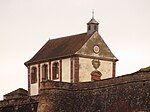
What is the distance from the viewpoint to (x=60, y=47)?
6750cm

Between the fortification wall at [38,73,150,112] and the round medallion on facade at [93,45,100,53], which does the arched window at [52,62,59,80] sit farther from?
the fortification wall at [38,73,150,112]

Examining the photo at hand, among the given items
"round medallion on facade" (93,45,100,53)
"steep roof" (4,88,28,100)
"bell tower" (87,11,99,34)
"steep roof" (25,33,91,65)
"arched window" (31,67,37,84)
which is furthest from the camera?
"arched window" (31,67,37,84)

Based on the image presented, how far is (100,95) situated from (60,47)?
12456 millimetres

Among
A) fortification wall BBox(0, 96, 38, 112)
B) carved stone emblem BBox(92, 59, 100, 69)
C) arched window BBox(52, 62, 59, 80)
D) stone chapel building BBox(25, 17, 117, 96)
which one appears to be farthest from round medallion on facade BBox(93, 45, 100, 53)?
fortification wall BBox(0, 96, 38, 112)

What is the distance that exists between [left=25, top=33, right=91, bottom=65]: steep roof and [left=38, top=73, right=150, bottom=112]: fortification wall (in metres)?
7.13

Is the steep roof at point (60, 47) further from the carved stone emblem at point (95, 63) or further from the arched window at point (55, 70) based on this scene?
the carved stone emblem at point (95, 63)

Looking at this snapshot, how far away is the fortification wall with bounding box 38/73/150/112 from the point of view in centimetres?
5228

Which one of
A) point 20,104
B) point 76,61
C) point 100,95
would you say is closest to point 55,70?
point 76,61

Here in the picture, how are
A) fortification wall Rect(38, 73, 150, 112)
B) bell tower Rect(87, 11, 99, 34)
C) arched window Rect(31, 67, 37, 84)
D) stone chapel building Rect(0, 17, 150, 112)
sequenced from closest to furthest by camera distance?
fortification wall Rect(38, 73, 150, 112) < stone chapel building Rect(0, 17, 150, 112) < bell tower Rect(87, 11, 99, 34) < arched window Rect(31, 67, 37, 84)

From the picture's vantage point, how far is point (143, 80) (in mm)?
52250

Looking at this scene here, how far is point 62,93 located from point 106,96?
13.4 ft

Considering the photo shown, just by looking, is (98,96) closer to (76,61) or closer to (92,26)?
A: (76,61)

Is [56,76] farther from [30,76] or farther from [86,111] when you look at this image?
[86,111]

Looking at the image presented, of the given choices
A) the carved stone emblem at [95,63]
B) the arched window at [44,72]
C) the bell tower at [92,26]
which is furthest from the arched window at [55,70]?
the bell tower at [92,26]
